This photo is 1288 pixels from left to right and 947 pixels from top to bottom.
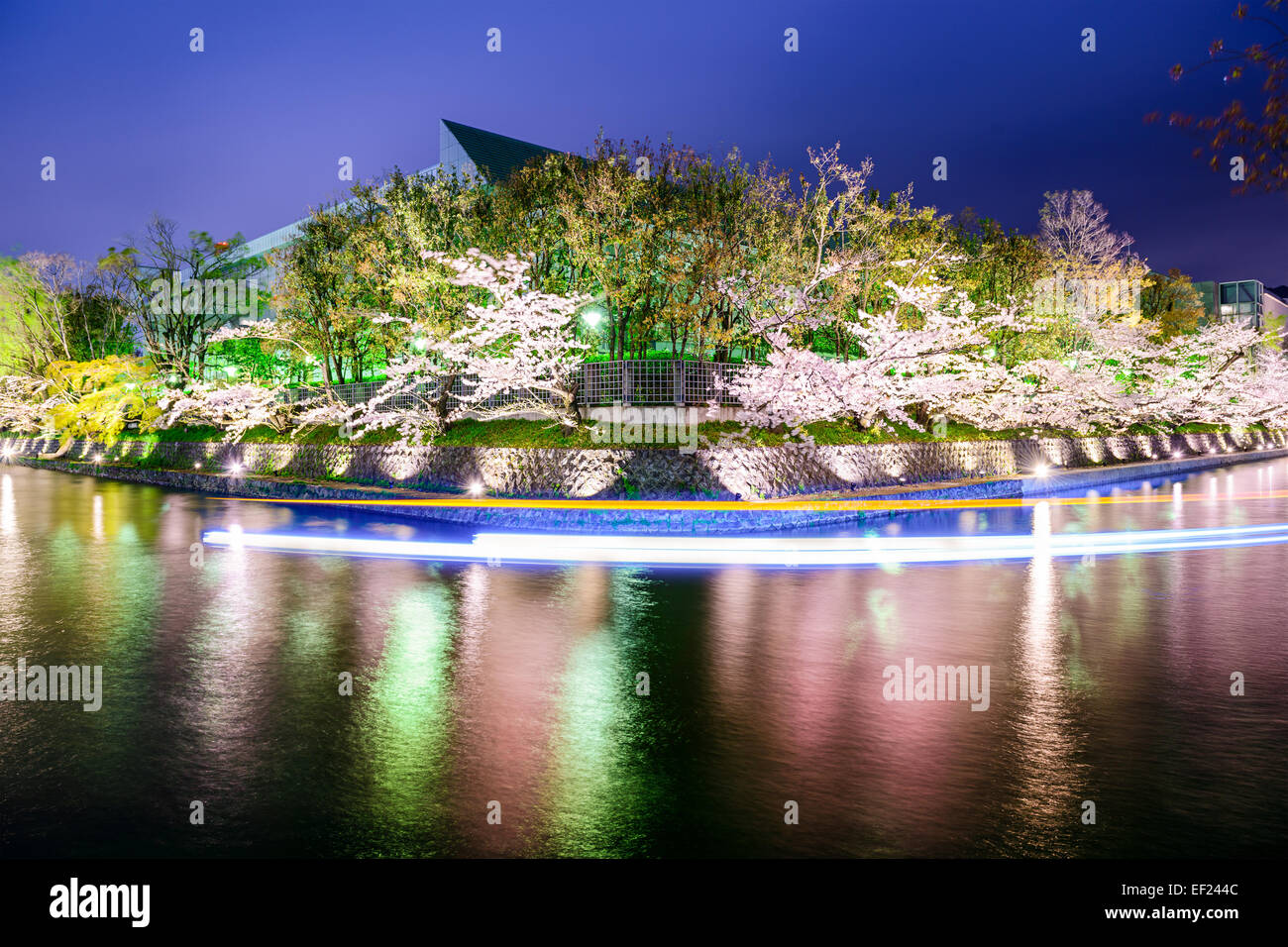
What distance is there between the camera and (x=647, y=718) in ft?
20.5

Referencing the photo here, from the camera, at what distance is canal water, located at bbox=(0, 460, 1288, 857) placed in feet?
14.6

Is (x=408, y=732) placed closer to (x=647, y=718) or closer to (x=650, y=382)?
(x=647, y=718)

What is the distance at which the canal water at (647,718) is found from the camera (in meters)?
4.45

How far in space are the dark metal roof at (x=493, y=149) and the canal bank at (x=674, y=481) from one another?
1956 centimetres

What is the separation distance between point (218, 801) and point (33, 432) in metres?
70.6

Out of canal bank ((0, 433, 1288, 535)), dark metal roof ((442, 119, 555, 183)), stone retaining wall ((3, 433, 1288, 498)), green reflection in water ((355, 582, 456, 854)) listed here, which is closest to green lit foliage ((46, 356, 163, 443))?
canal bank ((0, 433, 1288, 535))

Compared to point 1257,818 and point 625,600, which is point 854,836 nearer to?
point 1257,818

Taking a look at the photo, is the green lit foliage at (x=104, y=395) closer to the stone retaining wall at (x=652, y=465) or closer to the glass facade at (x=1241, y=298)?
the stone retaining wall at (x=652, y=465)

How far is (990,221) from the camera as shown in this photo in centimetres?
4019

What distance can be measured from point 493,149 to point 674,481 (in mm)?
32934

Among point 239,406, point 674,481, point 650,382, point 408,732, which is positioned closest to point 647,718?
point 408,732
